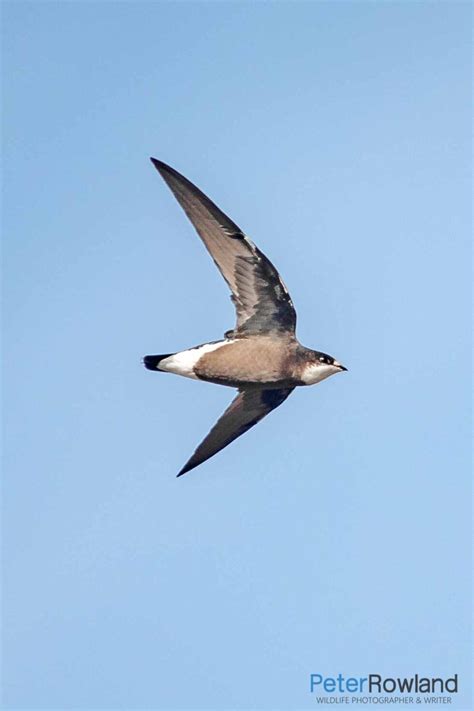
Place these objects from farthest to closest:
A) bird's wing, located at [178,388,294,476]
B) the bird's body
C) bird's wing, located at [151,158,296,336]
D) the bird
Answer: bird's wing, located at [178,388,294,476] < the bird's body < the bird < bird's wing, located at [151,158,296,336]

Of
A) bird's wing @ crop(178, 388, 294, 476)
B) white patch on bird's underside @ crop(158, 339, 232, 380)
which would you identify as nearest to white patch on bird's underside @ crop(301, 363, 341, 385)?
white patch on bird's underside @ crop(158, 339, 232, 380)

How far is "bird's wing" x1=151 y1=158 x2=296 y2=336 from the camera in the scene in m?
16.5

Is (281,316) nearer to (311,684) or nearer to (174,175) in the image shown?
(174,175)

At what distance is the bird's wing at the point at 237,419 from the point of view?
18.0 meters

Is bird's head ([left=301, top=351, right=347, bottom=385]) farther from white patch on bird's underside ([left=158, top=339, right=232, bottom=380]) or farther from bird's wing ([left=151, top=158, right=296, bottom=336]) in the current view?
white patch on bird's underside ([left=158, top=339, right=232, bottom=380])

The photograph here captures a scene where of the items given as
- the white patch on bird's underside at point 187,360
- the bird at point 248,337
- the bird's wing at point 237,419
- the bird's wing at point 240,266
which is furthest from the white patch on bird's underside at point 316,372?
the bird's wing at point 237,419

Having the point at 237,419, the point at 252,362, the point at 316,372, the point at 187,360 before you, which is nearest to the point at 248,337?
the point at 252,362

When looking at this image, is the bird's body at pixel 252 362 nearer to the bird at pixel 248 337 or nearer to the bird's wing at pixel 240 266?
the bird at pixel 248 337

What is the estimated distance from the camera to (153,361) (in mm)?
17125

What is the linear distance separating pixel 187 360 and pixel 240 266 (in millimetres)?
1098

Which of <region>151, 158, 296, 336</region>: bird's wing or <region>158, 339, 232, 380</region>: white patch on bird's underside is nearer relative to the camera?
<region>151, 158, 296, 336</region>: bird's wing

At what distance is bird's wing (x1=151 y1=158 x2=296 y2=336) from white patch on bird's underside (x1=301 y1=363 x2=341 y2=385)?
0.44 meters

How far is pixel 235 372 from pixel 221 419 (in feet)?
4.14

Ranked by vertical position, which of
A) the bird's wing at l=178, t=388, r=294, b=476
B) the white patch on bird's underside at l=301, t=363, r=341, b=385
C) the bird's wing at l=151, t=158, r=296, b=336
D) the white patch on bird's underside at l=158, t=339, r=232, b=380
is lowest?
the bird's wing at l=178, t=388, r=294, b=476
